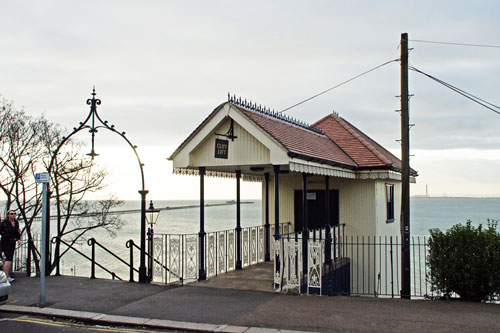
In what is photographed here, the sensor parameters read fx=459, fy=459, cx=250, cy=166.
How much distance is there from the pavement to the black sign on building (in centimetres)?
319

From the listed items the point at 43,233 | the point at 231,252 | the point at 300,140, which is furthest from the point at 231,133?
the point at 43,233

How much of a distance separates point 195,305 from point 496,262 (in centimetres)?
601

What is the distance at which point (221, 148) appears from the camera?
11.4 meters

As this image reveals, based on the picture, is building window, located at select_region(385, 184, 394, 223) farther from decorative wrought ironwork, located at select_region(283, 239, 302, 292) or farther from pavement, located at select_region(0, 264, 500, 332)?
pavement, located at select_region(0, 264, 500, 332)

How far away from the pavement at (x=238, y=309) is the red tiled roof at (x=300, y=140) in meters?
3.47

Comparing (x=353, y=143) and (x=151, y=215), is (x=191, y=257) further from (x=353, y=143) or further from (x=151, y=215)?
(x=353, y=143)

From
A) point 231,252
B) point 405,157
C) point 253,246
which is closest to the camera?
point 405,157

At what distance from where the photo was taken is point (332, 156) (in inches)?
539

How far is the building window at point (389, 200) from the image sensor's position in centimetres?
1712

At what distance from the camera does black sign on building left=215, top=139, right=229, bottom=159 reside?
11312 millimetres

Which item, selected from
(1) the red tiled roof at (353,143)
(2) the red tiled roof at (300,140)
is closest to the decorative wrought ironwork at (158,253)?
(2) the red tiled roof at (300,140)

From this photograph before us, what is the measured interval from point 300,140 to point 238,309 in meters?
5.53

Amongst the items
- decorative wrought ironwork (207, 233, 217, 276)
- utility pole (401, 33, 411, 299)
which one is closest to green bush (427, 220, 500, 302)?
utility pole (401, 33, 411, 299)

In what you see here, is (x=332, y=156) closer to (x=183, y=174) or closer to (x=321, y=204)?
(x=321, y=204)
